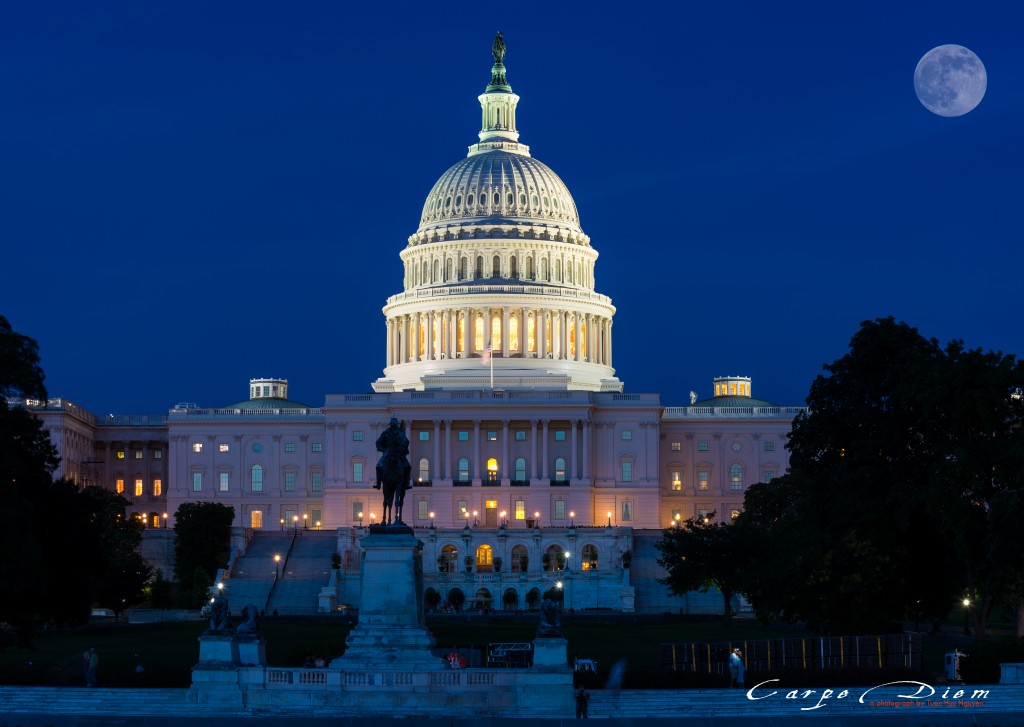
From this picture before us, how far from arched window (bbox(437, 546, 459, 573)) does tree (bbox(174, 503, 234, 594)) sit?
13.7 m

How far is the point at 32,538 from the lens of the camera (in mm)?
72125

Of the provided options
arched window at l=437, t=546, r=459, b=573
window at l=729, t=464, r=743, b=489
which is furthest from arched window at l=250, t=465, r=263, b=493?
window at l=729, t=464, r=743, b=489

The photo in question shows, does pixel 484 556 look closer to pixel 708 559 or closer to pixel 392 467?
pixel 708 559

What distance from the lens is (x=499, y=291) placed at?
181m

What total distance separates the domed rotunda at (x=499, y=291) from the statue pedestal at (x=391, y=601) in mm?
111487

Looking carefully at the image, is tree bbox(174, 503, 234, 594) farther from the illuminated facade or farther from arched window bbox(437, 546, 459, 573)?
the illuminated facade

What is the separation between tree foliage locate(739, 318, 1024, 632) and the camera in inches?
2987

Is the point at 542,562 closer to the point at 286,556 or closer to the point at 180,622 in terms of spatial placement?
the point at 286,556

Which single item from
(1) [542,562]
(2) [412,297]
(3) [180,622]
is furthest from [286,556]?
(2) [412,297]

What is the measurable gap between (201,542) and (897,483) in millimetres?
71366

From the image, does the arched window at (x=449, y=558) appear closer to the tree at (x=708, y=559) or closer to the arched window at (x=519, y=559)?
the arched window at (x=519, y=559)

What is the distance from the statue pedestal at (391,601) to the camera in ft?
209

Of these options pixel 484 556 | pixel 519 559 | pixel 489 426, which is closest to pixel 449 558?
pixel 484 556

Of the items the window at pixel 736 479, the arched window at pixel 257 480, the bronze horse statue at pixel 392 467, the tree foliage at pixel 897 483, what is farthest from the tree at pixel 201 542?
the bronze horse statue at pixel 392 467
